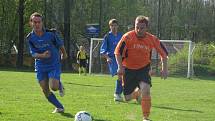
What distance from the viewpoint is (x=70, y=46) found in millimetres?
53750

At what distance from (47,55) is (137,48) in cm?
180

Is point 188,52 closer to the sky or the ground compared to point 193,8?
closer to the ground

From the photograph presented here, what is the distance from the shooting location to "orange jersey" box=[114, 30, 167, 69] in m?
9.60

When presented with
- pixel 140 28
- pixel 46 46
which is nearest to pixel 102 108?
pixel 46 46

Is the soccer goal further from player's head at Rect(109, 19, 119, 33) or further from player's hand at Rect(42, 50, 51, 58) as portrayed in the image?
player's hand at Rect(42, 50, 51, 58)

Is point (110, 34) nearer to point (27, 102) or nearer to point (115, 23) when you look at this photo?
point (115, 23)

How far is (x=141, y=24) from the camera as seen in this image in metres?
9.29

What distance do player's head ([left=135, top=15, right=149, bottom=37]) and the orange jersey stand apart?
6.5 inches

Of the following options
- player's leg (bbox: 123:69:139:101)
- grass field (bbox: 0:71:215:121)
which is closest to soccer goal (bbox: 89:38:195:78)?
grass field (bbox: 0:71:215:121)

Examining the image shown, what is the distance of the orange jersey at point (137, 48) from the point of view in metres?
9.60

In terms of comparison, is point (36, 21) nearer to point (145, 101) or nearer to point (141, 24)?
point (141, 24)

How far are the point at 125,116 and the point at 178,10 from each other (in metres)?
64.7

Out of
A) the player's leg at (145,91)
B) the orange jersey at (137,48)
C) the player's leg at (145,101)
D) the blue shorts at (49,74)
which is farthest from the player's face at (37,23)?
the player's leg at (145,101)

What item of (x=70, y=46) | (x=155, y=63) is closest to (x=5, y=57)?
(x=70, y=46)
